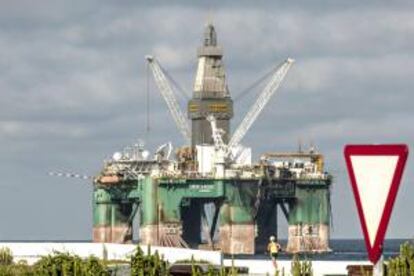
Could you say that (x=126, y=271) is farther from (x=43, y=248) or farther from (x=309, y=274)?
(x=43, y=248)

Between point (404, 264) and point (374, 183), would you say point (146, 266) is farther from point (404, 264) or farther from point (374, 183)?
point (374, 183)

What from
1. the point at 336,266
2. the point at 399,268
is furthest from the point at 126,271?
the point at 399,268

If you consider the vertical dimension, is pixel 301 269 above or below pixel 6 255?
below

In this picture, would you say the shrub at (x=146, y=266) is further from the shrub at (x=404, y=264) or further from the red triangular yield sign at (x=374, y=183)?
the red triangular yield sign at (x=374, y=183)

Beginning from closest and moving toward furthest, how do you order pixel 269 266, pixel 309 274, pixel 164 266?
pixel 309 274 → pixel 164 266 → pixel 269 266

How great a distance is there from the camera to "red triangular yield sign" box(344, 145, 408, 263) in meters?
14.9

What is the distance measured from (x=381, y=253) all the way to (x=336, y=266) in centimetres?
3644

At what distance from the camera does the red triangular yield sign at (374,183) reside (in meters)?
14.9

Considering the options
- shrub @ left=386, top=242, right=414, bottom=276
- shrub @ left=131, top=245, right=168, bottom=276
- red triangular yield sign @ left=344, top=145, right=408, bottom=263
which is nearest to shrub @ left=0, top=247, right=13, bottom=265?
shrub @ left=131, top=245, right=168, bottom=276

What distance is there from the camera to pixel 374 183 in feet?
49.3

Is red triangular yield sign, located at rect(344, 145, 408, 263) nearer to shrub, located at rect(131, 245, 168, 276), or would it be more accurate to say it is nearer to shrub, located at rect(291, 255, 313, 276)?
shrub, located at rect(291, 255, 313, 276)

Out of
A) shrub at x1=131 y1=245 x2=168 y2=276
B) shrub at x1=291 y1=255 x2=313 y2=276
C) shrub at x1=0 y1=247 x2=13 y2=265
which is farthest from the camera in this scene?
shrub at x1=0 y1=247 x2=13 y2=265

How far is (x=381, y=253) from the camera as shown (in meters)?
14.8

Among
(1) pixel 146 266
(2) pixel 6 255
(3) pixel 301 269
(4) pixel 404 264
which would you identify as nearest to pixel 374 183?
(3) pixel 301 269
